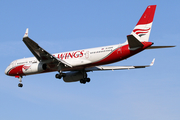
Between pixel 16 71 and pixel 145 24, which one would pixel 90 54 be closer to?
pixel 145 24

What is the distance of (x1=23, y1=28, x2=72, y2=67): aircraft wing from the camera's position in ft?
127

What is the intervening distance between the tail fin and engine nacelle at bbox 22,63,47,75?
11997mm

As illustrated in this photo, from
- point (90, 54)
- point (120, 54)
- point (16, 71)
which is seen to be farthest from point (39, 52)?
point (120, 54)

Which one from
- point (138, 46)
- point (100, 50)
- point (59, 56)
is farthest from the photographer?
point (59, 56)

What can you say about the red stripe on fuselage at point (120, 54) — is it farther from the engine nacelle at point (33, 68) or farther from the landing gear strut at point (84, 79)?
the engine nacelle at point (33, 68)

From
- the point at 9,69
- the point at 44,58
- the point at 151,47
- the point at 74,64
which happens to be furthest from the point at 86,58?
the point at 9,69

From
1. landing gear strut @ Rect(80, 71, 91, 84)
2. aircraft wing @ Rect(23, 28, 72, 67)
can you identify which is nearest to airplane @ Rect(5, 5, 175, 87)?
aircraft wing @ Rect(23, 28, 72, 67)

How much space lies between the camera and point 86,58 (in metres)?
41.2

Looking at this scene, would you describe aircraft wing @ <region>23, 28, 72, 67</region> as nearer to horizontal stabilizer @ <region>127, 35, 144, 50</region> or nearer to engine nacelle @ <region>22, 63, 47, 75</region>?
engine nacelle @ <region>22, 63, 47, 75</region>

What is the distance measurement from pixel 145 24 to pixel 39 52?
42.2 ft

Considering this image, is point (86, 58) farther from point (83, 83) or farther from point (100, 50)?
point (83, 83)

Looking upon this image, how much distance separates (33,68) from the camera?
43.0m

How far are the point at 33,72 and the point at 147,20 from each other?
50.7 feet

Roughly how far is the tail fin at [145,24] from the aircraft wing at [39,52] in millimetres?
9184
